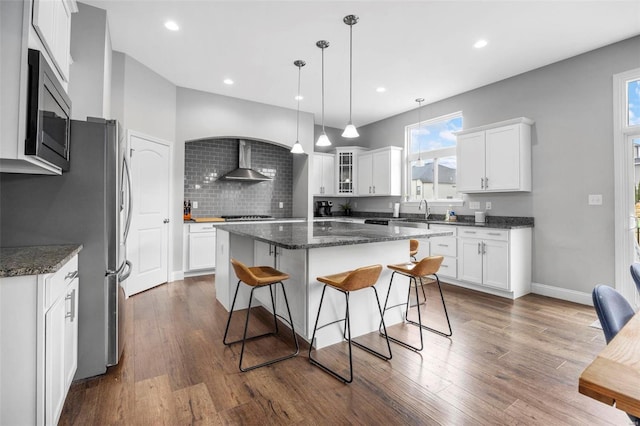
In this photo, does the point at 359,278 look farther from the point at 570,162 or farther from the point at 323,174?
the point at 323,174

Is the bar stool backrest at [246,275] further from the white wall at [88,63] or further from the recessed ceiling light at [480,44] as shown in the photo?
the recessed ceiling light at [480,44]

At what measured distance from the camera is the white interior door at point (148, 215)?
401cm

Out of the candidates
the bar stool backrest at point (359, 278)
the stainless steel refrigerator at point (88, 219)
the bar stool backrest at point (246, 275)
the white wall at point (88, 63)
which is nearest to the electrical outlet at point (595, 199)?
the bar stool backrest at point (359, 278)

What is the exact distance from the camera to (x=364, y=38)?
11.2 feet

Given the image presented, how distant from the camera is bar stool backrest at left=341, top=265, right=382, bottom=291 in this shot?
210cm

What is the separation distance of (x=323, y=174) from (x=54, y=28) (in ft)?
17.0

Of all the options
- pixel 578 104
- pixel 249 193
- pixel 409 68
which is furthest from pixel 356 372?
pixel 249 193

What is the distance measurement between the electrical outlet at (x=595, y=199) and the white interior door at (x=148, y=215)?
18.1 ft

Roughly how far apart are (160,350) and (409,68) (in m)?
4.27

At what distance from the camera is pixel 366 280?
7.16 ft

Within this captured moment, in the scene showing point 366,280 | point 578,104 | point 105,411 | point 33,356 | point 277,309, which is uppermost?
point 578,104

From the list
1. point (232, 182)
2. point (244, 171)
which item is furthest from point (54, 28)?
point (232, 182)

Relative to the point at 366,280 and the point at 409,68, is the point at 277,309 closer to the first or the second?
the point at 366,280

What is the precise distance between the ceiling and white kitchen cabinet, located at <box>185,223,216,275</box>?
221cm
